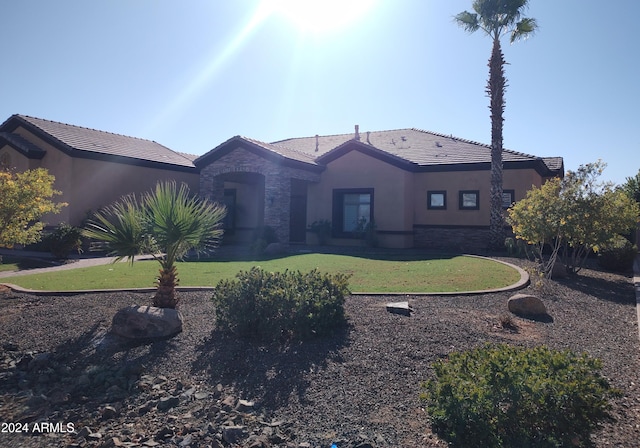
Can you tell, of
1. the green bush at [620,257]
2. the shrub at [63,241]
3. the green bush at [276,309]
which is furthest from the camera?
the shrub at [63,241]

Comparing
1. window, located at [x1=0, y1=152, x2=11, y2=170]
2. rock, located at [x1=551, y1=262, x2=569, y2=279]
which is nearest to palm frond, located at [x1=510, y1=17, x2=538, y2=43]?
rock, located at [x1=551, y1=262, x2=569, y2=279]

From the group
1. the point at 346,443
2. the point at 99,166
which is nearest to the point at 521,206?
the point at 346,443

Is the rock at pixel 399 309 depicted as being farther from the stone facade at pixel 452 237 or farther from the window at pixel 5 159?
the window at pixel 5 159

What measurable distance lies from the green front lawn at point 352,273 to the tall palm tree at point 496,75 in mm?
4371

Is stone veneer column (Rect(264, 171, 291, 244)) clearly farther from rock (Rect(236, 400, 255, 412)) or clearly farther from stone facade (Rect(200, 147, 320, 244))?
rock (Rect(236, 400, 255, 412))

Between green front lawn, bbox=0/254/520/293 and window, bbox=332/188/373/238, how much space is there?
6138 mm

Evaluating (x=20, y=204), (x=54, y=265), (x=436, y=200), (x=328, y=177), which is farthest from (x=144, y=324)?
(x=436, y=200)

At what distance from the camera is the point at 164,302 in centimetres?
755

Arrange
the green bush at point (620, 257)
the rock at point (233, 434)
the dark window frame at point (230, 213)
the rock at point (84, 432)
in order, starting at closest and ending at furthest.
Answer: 1. the rock at point (233, 434)
2. the rock at point (84, 432)
3. the green bush at point (620, 257)
4. the dark window frame at point (230, 213)

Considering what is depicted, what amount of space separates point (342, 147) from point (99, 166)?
1120 centimetres

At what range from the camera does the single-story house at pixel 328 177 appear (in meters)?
20.1

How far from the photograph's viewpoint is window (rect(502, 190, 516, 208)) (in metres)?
20.5

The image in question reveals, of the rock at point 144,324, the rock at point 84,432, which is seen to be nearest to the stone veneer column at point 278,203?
the rock at point 144,324

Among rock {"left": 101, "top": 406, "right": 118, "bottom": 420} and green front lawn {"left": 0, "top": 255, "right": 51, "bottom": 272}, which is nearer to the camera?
rock {"left": 101, "top": 406, "right": 118, "bottom": 420}
